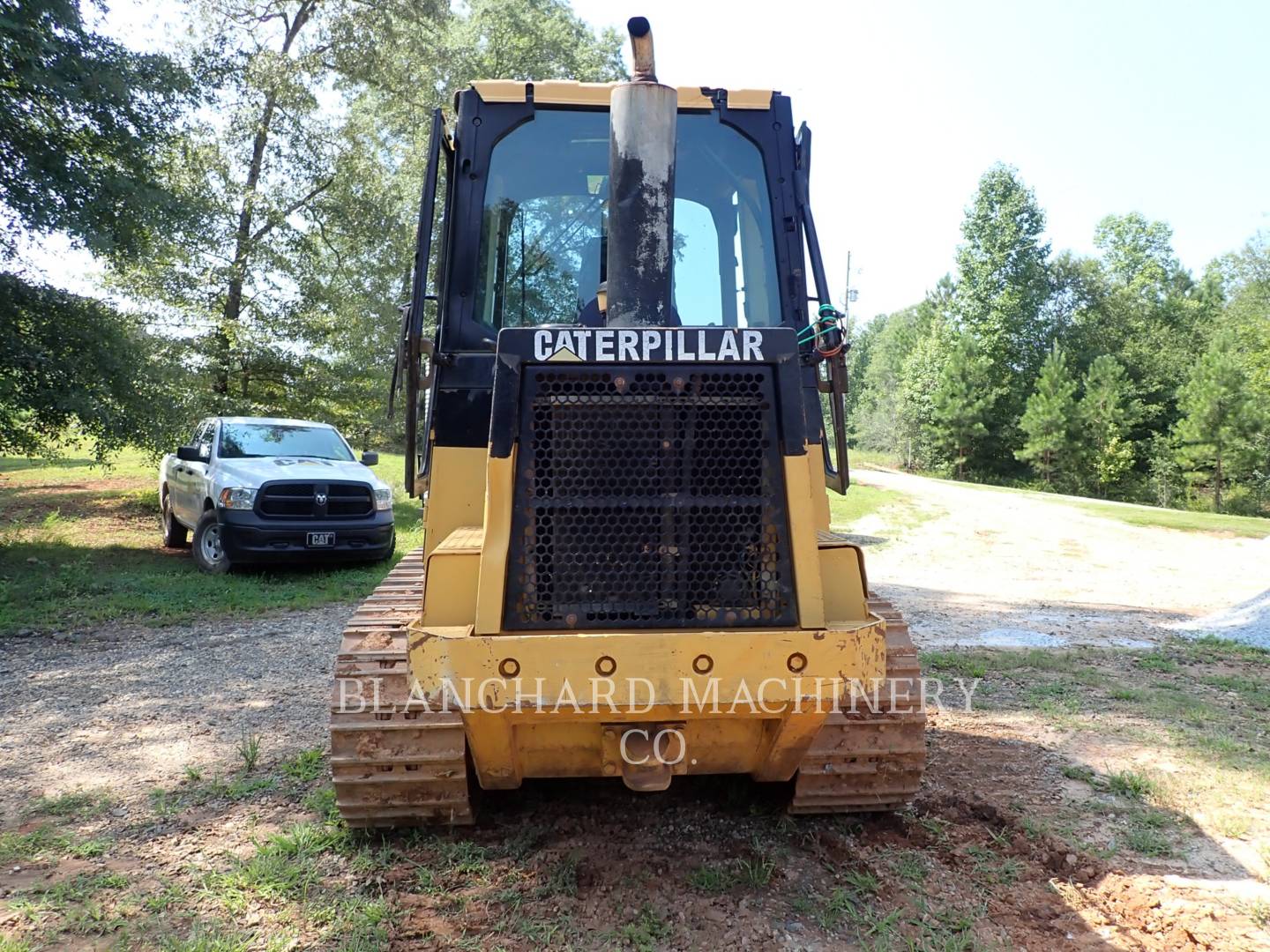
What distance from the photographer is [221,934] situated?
296cm

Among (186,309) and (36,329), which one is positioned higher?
(186,309)

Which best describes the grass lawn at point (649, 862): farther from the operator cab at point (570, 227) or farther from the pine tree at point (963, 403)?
the pine tree at point (963, 403)

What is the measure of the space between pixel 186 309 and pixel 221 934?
15.5m

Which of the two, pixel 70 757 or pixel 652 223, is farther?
pixel 70 757

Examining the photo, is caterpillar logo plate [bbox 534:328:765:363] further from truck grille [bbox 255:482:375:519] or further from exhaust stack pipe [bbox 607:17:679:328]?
truck grille [bbox 255:482:375:519]

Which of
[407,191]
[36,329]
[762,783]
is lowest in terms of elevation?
[762,783]

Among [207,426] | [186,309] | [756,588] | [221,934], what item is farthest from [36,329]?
[756,588]

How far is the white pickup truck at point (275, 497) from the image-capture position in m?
9.63

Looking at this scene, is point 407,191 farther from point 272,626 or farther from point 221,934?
point 221,934

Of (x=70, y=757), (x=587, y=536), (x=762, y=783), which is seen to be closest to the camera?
(x=587, y=536)

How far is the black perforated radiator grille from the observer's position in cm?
288

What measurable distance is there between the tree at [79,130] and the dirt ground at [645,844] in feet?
19.3

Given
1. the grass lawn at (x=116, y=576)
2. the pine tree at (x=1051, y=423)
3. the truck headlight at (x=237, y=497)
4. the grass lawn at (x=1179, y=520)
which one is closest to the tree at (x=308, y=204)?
the grass lawn at (x=116, y=576)

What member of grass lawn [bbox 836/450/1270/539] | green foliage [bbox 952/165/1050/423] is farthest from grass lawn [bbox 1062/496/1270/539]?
green foliage [bbox 952/165/1050/423]
